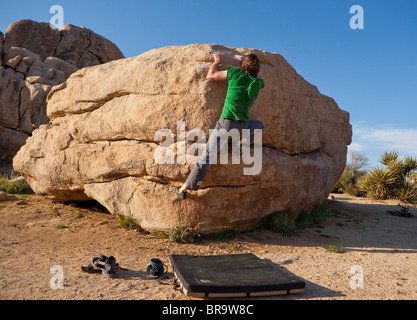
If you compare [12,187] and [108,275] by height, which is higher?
[12,187]

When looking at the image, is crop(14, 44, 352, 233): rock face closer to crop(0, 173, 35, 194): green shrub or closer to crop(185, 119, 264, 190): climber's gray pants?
crop(185, 119, 264, 190): climber's gray pants

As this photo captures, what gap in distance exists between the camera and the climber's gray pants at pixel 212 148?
553 cm

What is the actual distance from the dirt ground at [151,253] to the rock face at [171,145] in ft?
Result: 1.84

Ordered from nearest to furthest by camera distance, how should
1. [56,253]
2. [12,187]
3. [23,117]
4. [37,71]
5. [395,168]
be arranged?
1. [56,253]
2. [12,187]
3. [395,168]
4. [23,117]
5. [37,71]

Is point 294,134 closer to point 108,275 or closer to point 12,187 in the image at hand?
point 108,275

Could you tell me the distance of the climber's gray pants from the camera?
553 cm

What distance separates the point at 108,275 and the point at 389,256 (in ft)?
16.6

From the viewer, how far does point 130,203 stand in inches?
262

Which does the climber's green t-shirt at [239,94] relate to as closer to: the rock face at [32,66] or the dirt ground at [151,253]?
the dirt ground at [151,253]

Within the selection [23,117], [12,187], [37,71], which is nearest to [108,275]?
[12,187]

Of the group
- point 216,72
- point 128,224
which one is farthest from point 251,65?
point 128,224

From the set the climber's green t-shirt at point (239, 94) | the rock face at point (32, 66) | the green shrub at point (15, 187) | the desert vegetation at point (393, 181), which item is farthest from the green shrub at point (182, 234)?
the rock face at point (32, 66)

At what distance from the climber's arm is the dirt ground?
3281 millimetres

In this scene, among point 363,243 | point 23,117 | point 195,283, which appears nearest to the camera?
point 195,283
